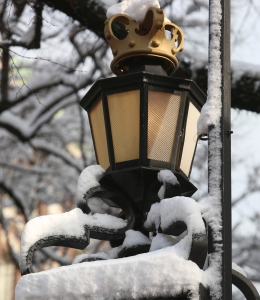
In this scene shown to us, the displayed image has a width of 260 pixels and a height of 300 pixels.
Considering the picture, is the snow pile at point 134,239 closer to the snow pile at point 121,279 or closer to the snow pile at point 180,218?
the snow pile at point 180,218

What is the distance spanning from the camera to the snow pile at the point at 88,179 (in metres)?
2.92

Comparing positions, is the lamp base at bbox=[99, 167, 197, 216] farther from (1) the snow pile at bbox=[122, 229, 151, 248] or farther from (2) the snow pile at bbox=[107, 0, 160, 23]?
(2) the snow pile at bbox=[107, 0, 160, 23]

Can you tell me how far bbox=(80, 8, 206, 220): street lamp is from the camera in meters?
2.97

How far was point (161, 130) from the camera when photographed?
3002 mm

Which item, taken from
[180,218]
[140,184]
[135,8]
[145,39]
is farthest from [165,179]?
[135,8]

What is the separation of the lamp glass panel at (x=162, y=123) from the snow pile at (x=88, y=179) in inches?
8.5

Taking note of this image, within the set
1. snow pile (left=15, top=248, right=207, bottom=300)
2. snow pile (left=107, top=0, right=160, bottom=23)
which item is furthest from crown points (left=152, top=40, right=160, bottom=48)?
snow pile (left=15, top=248, right=207, bottom=300)

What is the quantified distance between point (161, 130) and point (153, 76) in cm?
22

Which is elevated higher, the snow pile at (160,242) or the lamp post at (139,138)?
the lamp post at (139,138)

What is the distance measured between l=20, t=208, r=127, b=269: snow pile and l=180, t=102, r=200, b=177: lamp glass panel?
0.43m

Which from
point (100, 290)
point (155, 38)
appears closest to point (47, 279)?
point (100, 290)

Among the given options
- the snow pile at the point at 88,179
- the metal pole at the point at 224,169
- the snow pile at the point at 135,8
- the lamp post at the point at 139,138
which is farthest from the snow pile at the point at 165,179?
the snow pile at the point at 135,8

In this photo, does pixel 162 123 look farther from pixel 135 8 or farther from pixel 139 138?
pixel 135 8

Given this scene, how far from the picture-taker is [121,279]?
239 cm
